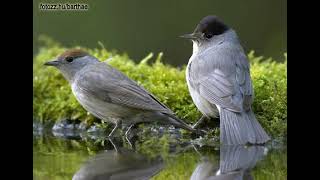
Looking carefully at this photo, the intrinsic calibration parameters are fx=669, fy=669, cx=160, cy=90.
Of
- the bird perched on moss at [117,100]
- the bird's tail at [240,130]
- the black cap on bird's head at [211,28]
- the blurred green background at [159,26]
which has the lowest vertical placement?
the bird's tail at [240,130]

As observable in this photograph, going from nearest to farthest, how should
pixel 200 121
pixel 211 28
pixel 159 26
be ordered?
pixel 200 121
pixel 211 28
pixel 159 26

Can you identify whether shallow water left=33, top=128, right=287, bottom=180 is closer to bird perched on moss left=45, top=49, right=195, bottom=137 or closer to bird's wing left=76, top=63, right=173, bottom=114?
bird perched on moss left=45, top=49, right=195, bottom=137

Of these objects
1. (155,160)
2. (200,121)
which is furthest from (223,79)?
(155,160)

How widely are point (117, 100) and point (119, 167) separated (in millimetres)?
1267

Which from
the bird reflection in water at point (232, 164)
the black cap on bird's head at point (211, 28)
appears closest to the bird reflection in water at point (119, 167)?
the bird reflection in water at point (232, 164)

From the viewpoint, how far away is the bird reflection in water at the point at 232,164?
418cm

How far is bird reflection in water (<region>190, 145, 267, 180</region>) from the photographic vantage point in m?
4.18

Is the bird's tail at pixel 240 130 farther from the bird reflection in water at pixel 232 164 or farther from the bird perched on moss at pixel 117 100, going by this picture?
the bird perched on moss at pixel 117 100

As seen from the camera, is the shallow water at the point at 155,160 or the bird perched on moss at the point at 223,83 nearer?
the shallow water at the point at 155,160

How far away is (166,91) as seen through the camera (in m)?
6.21

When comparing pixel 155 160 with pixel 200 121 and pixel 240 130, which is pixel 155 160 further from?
pixel 200 121

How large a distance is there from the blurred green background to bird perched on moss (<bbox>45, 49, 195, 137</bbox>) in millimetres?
1870

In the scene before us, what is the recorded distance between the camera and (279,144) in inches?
206
